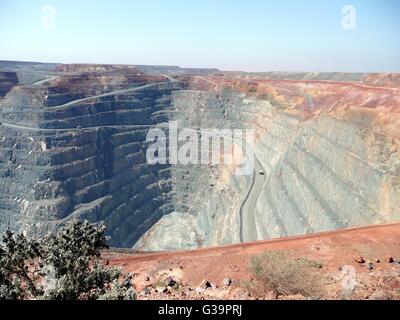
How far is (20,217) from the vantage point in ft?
197

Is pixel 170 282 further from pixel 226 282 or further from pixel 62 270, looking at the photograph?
pixel 62 270

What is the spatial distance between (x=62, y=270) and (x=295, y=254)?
955 centimetres

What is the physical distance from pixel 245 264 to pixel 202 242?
44.0 m

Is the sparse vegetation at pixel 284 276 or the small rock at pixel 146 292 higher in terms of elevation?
the sparse vegetation at pixel 284 276

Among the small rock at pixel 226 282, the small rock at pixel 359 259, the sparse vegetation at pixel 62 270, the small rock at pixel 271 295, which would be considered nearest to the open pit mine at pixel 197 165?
the small rock at pixel 359 259

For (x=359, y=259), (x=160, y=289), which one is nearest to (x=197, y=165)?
(x=359, y=259)

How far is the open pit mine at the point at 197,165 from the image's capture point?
134 feet

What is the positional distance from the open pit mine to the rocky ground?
15.4 metres

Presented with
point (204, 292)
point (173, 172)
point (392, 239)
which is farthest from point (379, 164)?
point (173, 172)

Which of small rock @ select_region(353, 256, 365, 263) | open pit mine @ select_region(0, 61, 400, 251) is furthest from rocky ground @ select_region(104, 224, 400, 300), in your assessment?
open pit mine @ select_region(0, 61, 400, 251)

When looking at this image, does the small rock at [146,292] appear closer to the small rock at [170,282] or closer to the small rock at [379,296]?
the small rock at [170,282]

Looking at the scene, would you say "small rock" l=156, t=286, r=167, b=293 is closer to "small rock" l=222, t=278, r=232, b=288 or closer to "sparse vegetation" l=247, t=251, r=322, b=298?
"small rock" l=222, t=278, r=232, b=288

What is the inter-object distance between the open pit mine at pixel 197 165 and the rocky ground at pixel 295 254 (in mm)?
15387
